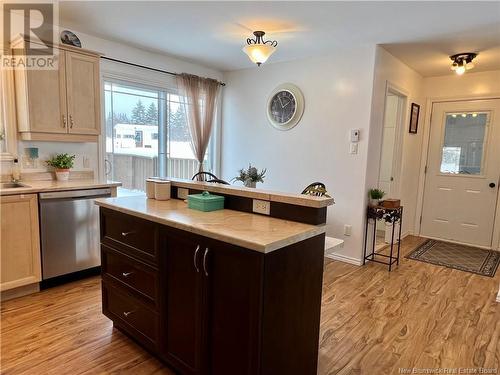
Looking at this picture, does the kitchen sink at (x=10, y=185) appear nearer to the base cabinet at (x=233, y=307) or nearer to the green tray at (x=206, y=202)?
the base cabinet at (x=233, y=307)

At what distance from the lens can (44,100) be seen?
2971 millimetres

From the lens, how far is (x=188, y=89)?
4578 millimetres

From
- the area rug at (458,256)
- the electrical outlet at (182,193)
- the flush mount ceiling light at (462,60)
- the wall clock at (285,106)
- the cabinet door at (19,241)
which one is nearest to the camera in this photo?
the electrical outlet at (182,193)

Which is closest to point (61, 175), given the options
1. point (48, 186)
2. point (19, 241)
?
point (48, 186)

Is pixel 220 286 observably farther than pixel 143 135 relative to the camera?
No

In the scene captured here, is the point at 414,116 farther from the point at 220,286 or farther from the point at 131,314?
the point at 131,314

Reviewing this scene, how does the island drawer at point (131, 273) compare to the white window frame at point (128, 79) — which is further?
the white window frame at point (128, 79)

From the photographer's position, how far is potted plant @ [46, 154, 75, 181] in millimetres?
3248

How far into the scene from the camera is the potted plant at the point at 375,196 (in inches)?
150

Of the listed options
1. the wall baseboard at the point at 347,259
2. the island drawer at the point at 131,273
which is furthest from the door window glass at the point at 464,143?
the island drawer at the point at 131,273

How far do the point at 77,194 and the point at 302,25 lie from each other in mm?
2664

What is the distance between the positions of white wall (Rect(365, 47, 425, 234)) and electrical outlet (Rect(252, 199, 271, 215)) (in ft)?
7.45

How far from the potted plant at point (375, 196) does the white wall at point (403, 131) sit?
8cm

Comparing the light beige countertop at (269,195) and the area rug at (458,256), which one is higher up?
the light beige countertop at (269,195)
